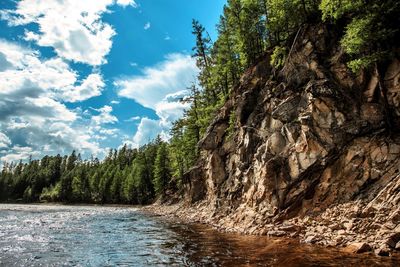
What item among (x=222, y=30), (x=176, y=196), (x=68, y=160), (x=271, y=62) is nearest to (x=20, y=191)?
(x=68, y=160)

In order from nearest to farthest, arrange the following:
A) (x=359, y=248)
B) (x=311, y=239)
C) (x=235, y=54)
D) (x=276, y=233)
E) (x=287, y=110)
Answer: (x=359, y=248)
(x=311, y=239)
(x=276, y=233)
(x=287, y=110)
(x=235, y=54)

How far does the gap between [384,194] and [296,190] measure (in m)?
7.11

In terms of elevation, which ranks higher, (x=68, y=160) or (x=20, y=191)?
(x=68, y=160)

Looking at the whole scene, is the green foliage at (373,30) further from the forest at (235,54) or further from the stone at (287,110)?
the stone at (287,110)

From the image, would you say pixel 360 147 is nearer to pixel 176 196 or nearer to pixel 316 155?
pixel 316 155

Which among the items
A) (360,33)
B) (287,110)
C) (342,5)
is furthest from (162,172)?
(360,33)

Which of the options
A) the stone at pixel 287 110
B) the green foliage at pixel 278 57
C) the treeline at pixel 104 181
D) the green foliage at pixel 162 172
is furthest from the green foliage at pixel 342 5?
the green foliage at pixel 162 172

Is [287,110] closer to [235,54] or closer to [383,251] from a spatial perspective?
[383,251]

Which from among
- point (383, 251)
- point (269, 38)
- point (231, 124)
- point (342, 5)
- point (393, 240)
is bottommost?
point (383, 251)

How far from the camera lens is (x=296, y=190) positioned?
25.6 metres

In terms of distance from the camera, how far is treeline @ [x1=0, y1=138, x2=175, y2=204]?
95562 millimetres

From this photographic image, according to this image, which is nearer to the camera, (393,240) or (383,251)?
(383,251)

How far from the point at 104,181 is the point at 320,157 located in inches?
4342

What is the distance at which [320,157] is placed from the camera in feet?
81.8
